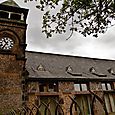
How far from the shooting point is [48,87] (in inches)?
750

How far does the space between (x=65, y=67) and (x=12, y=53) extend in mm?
8633

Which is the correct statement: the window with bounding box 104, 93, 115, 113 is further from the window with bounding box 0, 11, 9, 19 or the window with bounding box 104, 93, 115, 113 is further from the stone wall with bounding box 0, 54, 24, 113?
the window with bounding box 0, 11, 9, 19

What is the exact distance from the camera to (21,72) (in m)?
17.3

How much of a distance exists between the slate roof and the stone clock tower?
188 cm

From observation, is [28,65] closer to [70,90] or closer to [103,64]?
[70,90]

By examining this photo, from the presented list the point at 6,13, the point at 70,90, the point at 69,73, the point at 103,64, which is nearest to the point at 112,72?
the point at 103,64

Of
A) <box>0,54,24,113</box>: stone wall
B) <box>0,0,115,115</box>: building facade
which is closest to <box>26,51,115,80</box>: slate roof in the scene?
<box>0,0,115,115</box>: building facade

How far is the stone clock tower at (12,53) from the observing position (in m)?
15.9

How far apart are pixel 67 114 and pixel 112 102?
20.4 ft

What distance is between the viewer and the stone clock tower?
52.1 feet

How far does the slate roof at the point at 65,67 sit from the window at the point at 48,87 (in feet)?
2.57

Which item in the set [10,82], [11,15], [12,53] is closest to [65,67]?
[12,53]

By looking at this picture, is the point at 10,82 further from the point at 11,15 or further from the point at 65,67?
the point at 65,67

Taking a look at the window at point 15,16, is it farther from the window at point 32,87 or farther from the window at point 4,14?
the window at point 32,87
